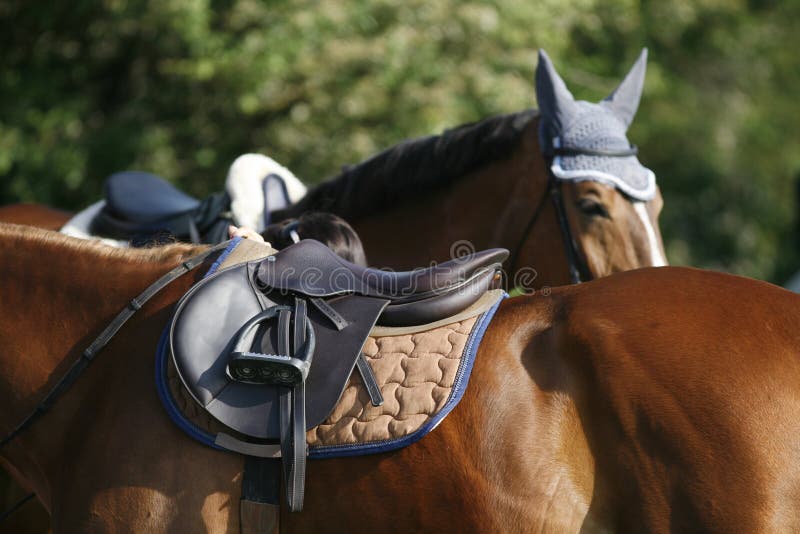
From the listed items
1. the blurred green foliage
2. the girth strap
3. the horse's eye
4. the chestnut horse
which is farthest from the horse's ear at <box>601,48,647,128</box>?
the blurred green foliage

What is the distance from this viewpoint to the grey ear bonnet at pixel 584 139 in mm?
3260

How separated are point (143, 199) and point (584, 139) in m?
2.17

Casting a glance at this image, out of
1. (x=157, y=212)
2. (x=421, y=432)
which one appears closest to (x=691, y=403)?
(x=421, y=432)

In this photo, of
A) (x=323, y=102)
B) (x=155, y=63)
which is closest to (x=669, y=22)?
(x=323, y=102)

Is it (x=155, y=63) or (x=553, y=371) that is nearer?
(x=553, y=371)

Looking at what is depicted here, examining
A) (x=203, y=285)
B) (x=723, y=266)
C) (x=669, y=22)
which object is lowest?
(x=723, y=266)

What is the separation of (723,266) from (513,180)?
13077mm

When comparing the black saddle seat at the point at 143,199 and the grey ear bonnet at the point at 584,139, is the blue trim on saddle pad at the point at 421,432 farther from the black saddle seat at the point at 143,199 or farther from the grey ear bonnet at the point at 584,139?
the black saddle seat at the point at 143,199

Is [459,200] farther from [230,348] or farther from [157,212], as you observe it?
[230,348]

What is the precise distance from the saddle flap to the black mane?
4.66 feet

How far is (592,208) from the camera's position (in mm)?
3250

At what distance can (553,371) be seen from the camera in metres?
1.93

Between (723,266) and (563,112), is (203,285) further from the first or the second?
(723,266)

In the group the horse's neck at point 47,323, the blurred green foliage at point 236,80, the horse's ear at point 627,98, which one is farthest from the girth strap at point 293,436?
the blurred green foliage at point 236,80
